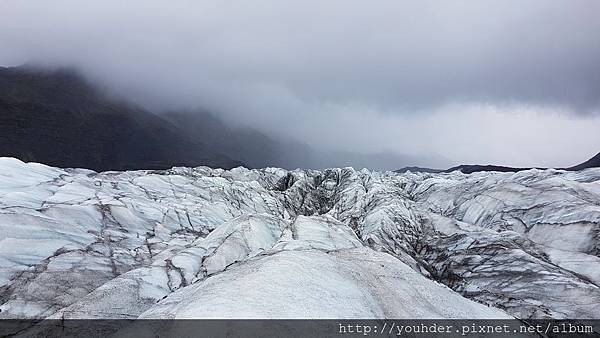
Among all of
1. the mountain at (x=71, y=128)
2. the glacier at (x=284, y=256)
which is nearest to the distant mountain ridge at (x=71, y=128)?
the mountain at (x=71, y=128)

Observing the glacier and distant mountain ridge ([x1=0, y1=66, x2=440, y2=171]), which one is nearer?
the glacier

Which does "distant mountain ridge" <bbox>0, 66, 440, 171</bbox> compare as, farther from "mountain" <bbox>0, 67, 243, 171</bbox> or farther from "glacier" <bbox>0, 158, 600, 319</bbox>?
"glacier" <bbox>0, 158, 600, 319</bbox>

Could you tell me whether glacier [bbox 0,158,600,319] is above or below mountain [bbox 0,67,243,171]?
above

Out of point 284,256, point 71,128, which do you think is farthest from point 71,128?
point 284,256

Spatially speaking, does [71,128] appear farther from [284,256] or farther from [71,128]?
[284,256]

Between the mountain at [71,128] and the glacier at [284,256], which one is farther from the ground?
the glacier at [284,256]

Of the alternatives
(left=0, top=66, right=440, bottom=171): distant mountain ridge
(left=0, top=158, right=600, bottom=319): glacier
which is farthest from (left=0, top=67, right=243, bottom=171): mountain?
(left=0, top=158, right=600, bottom=319): glacier

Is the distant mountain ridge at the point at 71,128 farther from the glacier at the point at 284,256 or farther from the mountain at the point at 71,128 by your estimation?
the glacier at the point at 284,256
